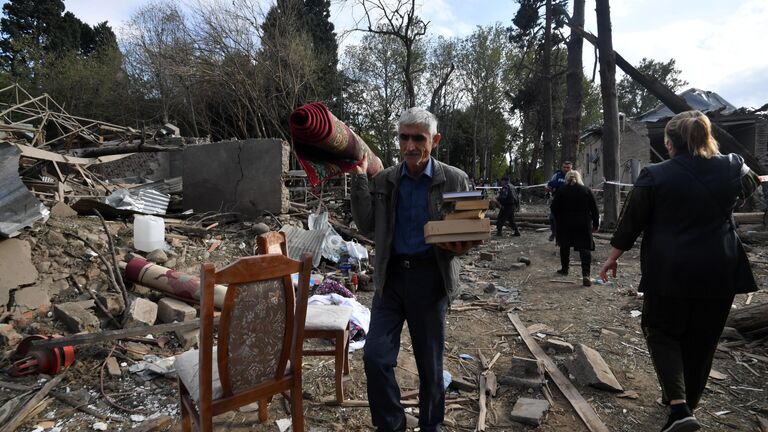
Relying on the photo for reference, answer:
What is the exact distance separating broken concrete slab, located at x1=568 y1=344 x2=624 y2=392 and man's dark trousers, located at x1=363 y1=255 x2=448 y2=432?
1695 mm

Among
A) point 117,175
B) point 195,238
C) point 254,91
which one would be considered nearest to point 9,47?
point 254,91

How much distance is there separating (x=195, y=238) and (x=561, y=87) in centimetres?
2943

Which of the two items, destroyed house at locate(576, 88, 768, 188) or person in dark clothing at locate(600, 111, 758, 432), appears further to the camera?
destroyed house at locate(576, 88, 768, 188)

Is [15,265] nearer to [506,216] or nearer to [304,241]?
[304,241]

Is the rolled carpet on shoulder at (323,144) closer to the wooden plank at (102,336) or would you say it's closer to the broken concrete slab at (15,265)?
the wooden plank at (102,336)

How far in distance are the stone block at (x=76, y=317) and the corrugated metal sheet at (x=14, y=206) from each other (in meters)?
1.05

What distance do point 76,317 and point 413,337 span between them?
11.1 feet

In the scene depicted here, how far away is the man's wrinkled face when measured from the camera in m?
2.23

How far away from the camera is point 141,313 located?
159 inches

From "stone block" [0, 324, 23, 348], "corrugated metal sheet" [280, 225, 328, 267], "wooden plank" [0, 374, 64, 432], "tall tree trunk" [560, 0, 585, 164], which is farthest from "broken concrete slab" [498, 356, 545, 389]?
"tall tree trunk" [560, 0, 585, 164]

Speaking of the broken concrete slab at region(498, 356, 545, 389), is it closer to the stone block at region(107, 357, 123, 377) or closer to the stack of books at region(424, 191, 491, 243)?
the stack of books at region(424, 191, 491, 243)

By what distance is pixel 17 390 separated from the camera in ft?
10.2

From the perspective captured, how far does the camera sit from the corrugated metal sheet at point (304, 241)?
7.04 metres

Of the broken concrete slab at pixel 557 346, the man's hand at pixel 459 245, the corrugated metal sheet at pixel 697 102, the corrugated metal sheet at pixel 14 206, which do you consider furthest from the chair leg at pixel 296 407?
the corrugated metal sheet at pixel 697 102
